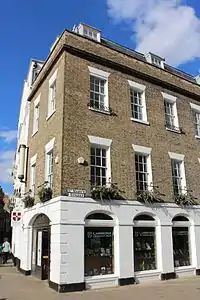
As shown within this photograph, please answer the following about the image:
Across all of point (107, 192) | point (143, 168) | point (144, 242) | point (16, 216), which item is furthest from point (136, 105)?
point (16, 216)

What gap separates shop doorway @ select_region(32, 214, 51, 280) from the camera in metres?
12.6

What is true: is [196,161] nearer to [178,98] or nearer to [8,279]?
[178,98]

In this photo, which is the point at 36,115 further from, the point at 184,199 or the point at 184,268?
the point at 184,268

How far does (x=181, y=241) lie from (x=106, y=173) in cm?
498

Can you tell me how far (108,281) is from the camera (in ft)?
37.2

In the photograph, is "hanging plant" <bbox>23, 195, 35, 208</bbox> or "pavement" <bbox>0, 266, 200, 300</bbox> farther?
"hanging plant" <bbox>23, 195, 35, 208</bbox>

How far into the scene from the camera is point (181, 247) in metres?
14.1

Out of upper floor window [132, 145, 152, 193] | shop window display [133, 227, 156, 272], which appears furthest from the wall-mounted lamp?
shop window display [133, 227, 156, 272]

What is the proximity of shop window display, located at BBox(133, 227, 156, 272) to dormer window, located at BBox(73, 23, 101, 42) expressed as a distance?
9.24 metres

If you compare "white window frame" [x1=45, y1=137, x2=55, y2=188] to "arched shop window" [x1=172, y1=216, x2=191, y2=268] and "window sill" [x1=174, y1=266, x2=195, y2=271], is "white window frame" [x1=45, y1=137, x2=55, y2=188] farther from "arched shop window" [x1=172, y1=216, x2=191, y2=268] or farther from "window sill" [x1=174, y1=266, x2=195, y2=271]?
"window sill" [x1=174, y1=266, x2=195, y2=271]

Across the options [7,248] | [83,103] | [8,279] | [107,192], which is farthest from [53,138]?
[7,248]

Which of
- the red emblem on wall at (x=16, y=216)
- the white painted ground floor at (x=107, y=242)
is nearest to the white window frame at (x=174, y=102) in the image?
the white painted ground floor at (x=107, y=242)

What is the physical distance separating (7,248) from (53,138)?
467 inches

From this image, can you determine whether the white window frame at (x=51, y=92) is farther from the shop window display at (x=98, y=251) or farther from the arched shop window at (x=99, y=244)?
the shop window display at (x=98, y=251)
